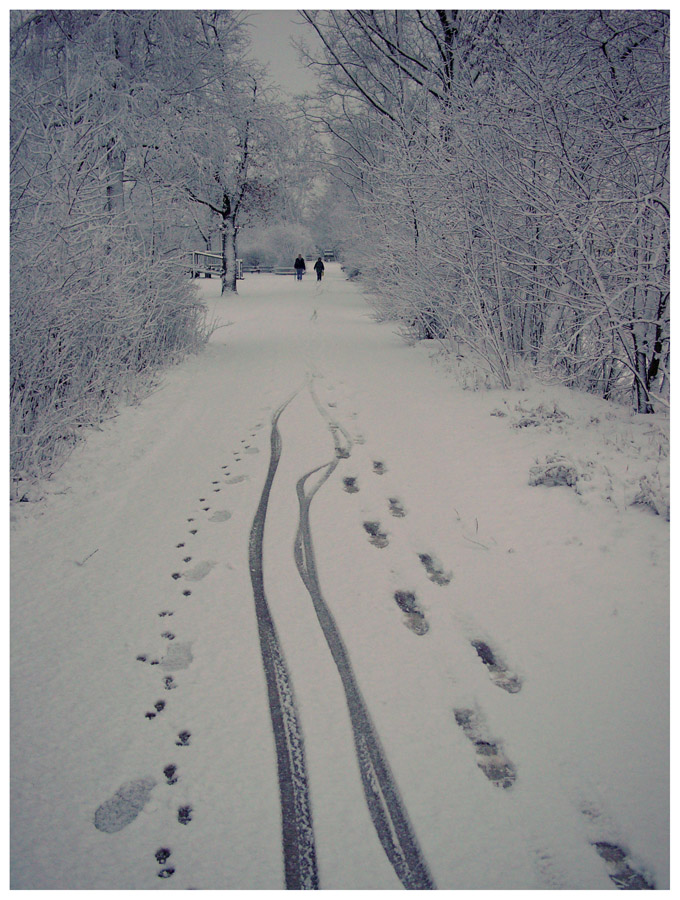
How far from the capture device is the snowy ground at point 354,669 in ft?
5.48

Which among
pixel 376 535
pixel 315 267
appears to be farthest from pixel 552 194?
pixel 315 267

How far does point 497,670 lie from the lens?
2367 millimetres

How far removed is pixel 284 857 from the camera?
163 centimetres

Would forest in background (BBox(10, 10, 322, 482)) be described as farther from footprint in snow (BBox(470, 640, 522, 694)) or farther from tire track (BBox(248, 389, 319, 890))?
A: footprint in snow (BBox(470, 640, 522, 694))

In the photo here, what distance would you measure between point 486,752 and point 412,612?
2.77 ft

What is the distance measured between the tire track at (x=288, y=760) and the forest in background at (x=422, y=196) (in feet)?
8.47

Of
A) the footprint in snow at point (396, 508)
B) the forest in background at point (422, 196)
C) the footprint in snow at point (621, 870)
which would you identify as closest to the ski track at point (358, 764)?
the footprint in snow at point (621, 870)

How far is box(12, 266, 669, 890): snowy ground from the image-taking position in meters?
1.67

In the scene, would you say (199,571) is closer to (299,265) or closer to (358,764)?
(358,764)

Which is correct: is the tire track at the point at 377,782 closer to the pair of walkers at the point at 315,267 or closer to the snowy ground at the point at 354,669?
the snowy ground at the point at 354,669

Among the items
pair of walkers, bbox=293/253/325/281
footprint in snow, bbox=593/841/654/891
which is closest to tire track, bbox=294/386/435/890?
footprint in snow, bbox=593/841/654/891

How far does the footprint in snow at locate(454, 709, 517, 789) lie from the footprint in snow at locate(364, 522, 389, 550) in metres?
1.34

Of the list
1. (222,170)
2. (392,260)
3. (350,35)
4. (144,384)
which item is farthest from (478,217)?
(222,170)
